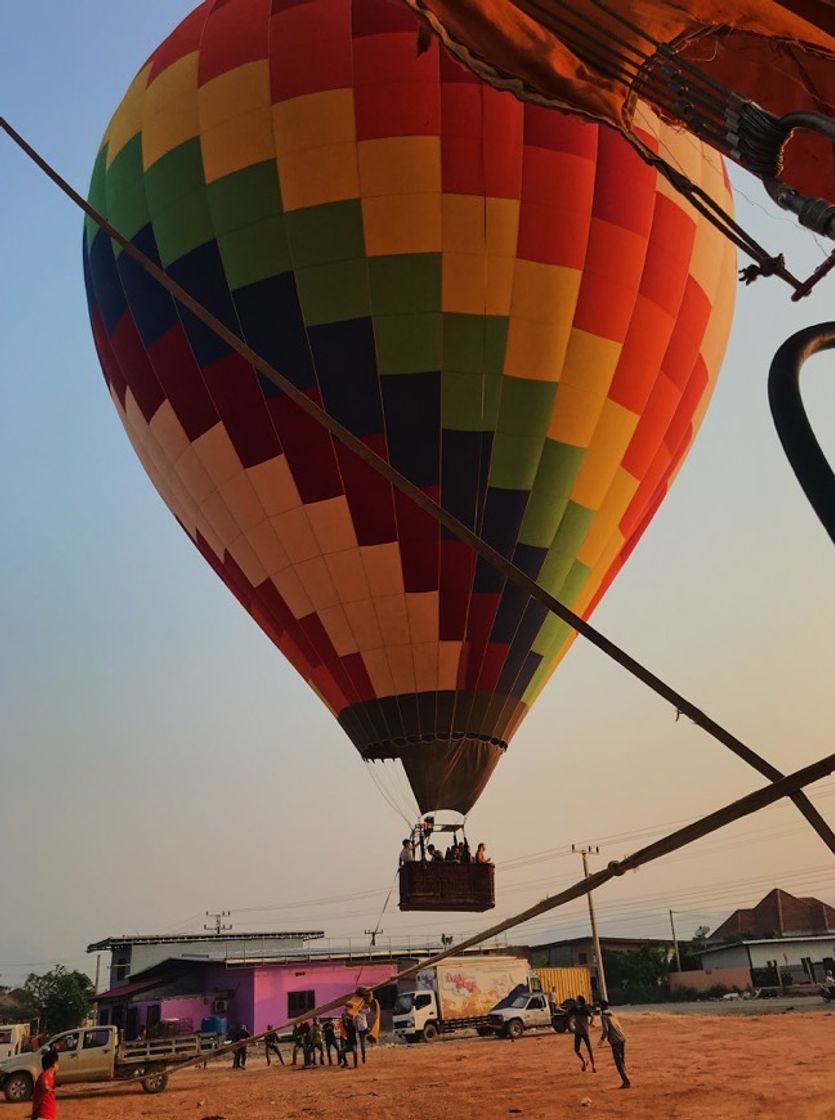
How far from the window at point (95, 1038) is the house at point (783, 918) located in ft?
172

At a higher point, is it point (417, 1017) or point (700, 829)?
point (700, 829)

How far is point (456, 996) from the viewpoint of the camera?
24.4 meters

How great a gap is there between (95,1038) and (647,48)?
16.7 m

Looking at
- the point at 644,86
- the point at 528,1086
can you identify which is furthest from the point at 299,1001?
the point at 644,86

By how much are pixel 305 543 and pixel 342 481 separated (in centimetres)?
104

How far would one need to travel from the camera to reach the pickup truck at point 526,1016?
73.9ft

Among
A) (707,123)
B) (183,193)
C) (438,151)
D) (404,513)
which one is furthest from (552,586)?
(707,123)

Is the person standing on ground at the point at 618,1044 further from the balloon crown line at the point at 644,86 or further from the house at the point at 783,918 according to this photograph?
the house at the point at 783,918

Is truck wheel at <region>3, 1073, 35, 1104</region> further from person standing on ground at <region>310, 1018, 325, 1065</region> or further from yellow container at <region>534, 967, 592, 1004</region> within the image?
yellow container at <region>534, 967, 592, 1004</region>

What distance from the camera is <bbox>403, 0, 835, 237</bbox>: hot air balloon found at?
386cm

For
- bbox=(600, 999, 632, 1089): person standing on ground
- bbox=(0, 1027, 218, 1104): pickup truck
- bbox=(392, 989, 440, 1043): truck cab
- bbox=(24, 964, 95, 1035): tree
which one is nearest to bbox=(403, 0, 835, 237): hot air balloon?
bbox=(600, 999, 632, 1089): person standing on ground

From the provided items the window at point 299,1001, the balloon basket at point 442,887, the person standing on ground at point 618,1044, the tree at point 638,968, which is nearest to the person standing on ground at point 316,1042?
the balloon basket at point 442,887

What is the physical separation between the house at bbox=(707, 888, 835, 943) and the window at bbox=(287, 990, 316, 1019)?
36979mm

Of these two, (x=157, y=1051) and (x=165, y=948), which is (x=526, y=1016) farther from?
(x=165, y=948)
